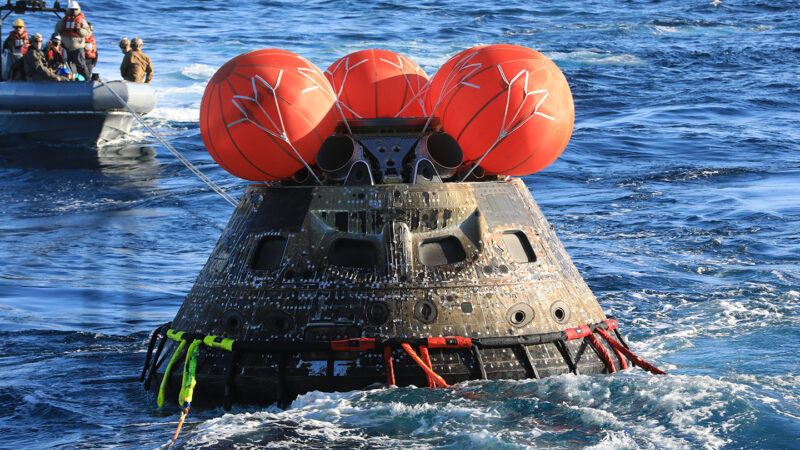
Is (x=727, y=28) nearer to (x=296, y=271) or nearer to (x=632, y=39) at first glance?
(x=632, y=39)

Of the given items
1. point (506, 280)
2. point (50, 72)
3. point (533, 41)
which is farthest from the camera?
point (533, 41)

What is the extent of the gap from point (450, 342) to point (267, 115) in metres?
1.89

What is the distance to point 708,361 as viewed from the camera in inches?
307

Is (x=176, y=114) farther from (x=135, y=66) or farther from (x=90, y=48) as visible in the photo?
(x=90, y=48)

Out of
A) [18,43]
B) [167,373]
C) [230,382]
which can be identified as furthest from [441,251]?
[18,43]

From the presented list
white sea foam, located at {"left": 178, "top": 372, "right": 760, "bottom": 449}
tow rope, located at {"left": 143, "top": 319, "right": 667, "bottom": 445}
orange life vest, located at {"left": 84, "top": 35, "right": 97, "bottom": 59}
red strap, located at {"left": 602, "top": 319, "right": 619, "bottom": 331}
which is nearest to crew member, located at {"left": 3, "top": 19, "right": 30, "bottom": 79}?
orange life vest, located at {"left": 84, "top": 35, "right": 97, "bottom": 59}

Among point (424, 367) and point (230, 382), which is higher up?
point (424, 367)

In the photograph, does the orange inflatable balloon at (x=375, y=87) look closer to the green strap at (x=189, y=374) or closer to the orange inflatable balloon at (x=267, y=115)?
the orange inflatable balloon at (x=267, y=115)

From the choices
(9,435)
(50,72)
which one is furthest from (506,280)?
(50,72)

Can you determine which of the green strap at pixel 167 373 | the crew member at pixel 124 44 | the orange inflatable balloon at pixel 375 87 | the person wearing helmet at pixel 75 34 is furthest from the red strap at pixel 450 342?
the crew member at pixel 124 44

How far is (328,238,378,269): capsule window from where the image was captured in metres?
6.16

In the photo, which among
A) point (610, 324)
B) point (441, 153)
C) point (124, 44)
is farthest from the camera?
point (124, 44)

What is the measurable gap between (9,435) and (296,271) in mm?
2142

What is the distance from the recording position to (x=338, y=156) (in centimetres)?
671
